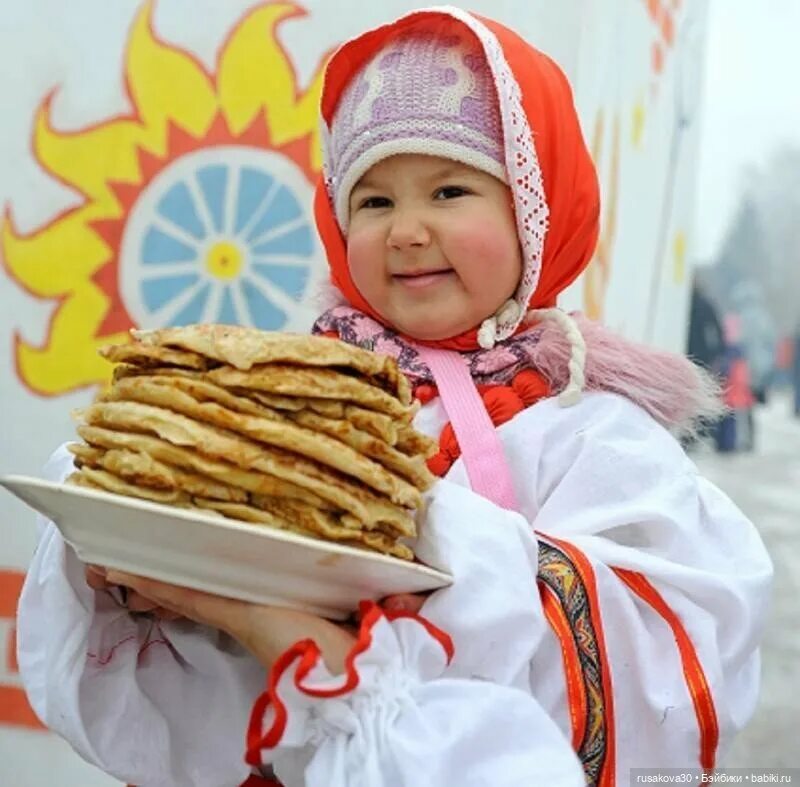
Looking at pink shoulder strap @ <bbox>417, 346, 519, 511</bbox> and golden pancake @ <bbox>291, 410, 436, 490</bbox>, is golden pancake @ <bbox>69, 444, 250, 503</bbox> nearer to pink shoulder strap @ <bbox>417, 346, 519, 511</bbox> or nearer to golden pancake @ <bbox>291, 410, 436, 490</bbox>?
golden pancake @ <bbox>291, 410, 436, 490</bbox>

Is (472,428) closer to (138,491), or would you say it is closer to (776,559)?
(138,491)

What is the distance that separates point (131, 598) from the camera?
97 centimetres

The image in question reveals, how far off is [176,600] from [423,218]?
0.43 m

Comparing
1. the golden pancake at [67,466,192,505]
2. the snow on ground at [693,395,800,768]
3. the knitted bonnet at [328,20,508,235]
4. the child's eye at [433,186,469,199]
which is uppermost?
the knitted bonnet at [328,20,508,235]

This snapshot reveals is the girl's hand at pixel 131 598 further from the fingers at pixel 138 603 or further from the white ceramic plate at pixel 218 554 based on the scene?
the white ceramic plate at pixel 218 554

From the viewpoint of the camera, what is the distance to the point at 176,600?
85 cm

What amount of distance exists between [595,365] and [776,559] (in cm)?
427

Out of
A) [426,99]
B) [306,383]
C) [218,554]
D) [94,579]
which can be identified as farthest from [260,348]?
[426,99]

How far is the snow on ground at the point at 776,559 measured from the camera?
10.9 feet

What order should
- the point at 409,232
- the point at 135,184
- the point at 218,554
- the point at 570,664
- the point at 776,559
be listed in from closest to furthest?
the point at 218,554 → the point at 570,664 → the point at 409,232 → the point at 135,184 → the point at 776,559

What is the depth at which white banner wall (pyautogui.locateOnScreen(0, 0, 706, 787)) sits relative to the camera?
159 cm

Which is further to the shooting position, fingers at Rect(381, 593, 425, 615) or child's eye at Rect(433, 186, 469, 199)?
child's eye at Rect(433, 186, 469, 199)

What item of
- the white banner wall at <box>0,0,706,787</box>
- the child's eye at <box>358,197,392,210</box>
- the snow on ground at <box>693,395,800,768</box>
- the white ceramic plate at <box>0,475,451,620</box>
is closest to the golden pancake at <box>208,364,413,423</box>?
the white ceramic plate at <box>0,475,451,620</box>

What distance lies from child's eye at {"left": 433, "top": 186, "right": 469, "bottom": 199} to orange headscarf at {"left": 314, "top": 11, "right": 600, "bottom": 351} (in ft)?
0.17
